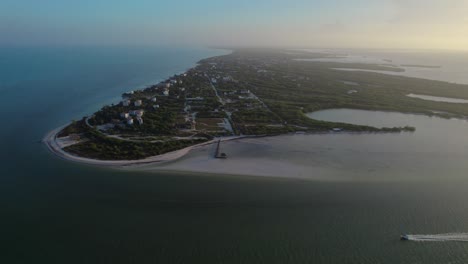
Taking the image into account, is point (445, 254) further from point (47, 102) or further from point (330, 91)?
point (47, 102)

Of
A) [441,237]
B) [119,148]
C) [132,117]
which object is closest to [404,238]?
[441,237]

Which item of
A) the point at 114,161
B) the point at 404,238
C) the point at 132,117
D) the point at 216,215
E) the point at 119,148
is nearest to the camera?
the point at 404,238

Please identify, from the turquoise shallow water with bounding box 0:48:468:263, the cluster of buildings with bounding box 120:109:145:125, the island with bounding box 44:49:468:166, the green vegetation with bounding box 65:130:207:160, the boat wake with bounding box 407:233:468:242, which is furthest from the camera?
the cluster of buildings with bounding box 120:109:145:125

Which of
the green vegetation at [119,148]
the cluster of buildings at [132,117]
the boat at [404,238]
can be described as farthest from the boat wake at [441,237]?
the cluster of buildings at [132,117]

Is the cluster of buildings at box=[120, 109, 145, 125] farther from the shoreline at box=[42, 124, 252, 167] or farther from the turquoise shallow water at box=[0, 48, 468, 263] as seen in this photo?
the turquoise shallow water at box=[0, 48, 468, 263]

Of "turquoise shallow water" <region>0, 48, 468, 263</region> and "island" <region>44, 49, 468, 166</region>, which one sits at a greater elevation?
"island" <region>44, 49, 468, 166</region>

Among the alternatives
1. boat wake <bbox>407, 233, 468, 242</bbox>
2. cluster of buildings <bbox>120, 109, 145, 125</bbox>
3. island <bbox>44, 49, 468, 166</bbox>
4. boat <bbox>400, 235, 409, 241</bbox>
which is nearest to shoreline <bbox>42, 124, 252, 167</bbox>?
island <bbox>44, 49, 468, 166</bbox>

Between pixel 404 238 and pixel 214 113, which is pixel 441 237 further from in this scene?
pixel 214 113
